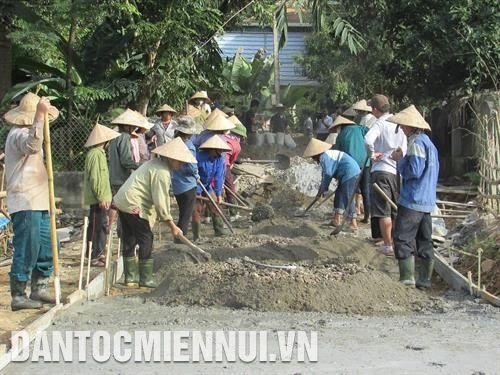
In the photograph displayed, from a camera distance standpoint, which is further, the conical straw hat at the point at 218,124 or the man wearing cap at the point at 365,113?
the man wearing cap at the point at 365,113

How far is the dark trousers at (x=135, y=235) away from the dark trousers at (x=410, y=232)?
2.33 m

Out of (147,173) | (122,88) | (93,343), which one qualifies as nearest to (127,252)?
(147,173)

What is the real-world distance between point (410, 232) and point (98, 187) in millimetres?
3479

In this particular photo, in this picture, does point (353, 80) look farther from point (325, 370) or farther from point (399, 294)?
point (325, 370)

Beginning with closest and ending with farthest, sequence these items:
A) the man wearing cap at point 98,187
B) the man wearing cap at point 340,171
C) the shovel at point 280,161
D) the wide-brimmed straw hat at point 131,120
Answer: the man wearing cap at point 98,187, the wide-brimmed straw hat at point 131,120, the man wearing cap at point 340,171, the shovel at point 280,161

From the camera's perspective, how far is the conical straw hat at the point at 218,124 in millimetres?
11109

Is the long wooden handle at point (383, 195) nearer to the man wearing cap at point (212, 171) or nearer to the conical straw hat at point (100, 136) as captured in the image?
the man wearing cap at point (212, 171)

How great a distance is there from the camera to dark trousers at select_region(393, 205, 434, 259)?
7.62 m

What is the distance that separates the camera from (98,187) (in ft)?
29.8

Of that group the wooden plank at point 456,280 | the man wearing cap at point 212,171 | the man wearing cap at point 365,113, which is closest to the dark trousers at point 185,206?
the man wearing cap at point 212,171

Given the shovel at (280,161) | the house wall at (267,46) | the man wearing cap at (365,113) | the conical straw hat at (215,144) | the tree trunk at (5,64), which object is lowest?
the shovel at (280,161)

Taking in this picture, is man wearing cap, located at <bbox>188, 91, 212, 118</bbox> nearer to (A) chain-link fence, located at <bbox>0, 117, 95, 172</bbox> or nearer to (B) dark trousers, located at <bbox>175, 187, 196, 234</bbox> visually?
(A) chain-link fence, located at <bbox>0, 117, 95, 172</bbox>

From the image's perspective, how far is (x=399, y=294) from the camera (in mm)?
7125

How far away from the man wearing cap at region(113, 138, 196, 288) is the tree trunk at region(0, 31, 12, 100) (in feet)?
27.5
